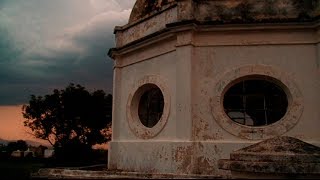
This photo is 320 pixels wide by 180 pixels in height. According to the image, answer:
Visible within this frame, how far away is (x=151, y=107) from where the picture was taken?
1305 centimetres

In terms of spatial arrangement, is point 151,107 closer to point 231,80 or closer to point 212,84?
point 212,84

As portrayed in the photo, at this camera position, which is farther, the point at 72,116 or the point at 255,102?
the point at 72,116

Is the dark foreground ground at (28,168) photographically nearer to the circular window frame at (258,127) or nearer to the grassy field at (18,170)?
the grassy field at (18,170)

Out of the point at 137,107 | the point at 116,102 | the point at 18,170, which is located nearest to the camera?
the point at 137,107

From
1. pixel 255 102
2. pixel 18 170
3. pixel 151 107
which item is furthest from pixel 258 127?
pixel 18 170

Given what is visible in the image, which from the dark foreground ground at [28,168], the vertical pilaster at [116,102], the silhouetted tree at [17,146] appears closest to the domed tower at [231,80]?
the vertical pilaster at [116,102]

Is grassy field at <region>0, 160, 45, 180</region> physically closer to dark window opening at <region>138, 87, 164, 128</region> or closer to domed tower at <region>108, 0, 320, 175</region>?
dark window opening at <region>138, 87, 164, 128</region>

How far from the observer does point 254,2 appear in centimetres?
1154

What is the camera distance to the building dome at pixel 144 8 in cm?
1334

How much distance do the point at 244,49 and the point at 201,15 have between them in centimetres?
162

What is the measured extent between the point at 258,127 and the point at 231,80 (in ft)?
4.85

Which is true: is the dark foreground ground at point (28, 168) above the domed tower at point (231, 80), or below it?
below

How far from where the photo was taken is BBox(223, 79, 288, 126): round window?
11125 mm

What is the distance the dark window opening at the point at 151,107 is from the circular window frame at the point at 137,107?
0.15 meters
